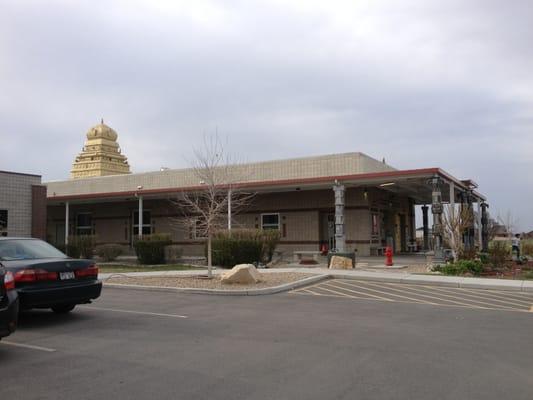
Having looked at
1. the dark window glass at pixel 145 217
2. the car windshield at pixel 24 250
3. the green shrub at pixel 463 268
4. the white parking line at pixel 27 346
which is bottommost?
the white parking line at pixel 27 346

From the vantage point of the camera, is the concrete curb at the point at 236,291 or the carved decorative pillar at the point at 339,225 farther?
the carved decorative pillar at the point at 339,225

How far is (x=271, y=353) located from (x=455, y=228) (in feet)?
51.4

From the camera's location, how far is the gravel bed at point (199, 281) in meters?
14.9

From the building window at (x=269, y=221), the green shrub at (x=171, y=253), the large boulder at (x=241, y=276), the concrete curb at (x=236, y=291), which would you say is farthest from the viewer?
the building window at (x=269, y=221)

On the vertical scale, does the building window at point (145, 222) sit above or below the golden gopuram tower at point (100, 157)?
below

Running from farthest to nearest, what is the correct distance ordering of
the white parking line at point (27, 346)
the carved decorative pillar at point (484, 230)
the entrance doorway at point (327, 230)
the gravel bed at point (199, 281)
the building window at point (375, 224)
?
the carved decorative pillar at point (484, 230) < the entrance doorway at point (327, 230) < the building window at point (375, 224) < the gravel bed at point (199, 281) < the white parking line at point (27, 346)

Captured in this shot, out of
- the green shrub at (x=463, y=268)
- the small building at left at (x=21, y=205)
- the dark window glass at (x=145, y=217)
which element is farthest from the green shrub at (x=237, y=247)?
the dark window glass at (x=145, y=217)

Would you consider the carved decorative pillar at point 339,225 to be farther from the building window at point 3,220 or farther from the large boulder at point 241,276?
the building window at point 3,220

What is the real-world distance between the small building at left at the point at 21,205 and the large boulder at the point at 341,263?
49.6 feet

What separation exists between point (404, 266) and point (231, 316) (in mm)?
12992

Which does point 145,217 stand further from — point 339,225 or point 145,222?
point 339,225

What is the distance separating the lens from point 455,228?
68.8 feet

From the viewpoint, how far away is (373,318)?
10.0 meters

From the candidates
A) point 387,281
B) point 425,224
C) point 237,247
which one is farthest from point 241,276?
point 425,224
